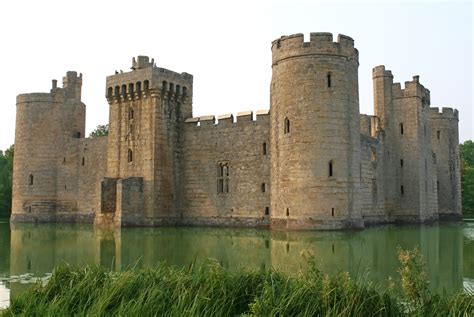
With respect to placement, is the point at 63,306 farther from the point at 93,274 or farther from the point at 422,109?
the point at 422,109

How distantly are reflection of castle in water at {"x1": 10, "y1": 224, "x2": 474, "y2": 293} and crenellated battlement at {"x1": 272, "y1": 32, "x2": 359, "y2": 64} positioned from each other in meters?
7.68

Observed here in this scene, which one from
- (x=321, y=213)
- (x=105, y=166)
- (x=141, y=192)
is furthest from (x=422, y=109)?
(x=105, y=166)

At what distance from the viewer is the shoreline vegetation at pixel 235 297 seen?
5.69 metres

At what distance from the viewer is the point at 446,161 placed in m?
36.2

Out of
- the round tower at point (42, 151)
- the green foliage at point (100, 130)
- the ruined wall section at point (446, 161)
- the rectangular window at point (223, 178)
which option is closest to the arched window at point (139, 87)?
the rectangular window at point (223, 178)

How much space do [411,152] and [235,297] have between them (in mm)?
25284

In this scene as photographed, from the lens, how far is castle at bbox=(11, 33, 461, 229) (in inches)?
868

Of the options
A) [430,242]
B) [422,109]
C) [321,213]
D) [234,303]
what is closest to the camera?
[234,303]

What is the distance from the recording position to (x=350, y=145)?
2242cm

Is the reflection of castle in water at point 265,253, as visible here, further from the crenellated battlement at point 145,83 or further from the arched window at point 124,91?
the arched window at point 124,91

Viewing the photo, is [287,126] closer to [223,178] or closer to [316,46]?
[316,46]

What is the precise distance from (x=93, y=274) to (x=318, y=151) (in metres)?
15.6

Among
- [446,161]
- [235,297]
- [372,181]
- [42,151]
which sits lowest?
[235,297]

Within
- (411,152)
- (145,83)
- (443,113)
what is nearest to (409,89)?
(411,152)
